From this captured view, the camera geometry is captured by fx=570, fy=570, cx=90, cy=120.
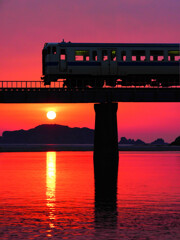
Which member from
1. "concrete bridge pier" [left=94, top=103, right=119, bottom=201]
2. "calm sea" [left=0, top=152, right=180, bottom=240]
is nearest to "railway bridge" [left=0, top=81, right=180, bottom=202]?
"concrete bridge pier" [left=94, top=103, right=119, bottom=201]

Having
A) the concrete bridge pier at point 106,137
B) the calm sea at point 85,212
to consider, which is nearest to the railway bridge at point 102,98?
the concrete bridge pier at point 106,137

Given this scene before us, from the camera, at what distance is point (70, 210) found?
101 feet

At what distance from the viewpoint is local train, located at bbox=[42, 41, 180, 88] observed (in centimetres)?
6100

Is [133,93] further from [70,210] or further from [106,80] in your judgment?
[70,210]

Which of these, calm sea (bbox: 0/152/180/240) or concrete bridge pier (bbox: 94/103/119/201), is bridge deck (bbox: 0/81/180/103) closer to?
concrete bridge pier (bbox: 94/103/119/201)

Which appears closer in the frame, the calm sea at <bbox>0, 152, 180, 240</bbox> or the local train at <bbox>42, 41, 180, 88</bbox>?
the calm sea at <bbox>0, 152, 180, 240</bbox>

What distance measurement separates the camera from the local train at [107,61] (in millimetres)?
61000

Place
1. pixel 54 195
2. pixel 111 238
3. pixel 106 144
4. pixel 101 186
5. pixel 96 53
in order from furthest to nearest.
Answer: pixel 106 144
pixel 96 53
pixel 101 186
pixel 54 195
pixel 111 238

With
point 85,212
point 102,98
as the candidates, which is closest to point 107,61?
point 102,98

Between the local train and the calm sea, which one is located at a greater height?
the local train

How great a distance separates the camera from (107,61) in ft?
202

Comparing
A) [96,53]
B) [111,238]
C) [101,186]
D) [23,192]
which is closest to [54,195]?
[23,192]

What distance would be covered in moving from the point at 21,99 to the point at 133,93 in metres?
13.4

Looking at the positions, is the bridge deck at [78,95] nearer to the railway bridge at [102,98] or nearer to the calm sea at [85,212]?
the railway bridge at [102,98]
